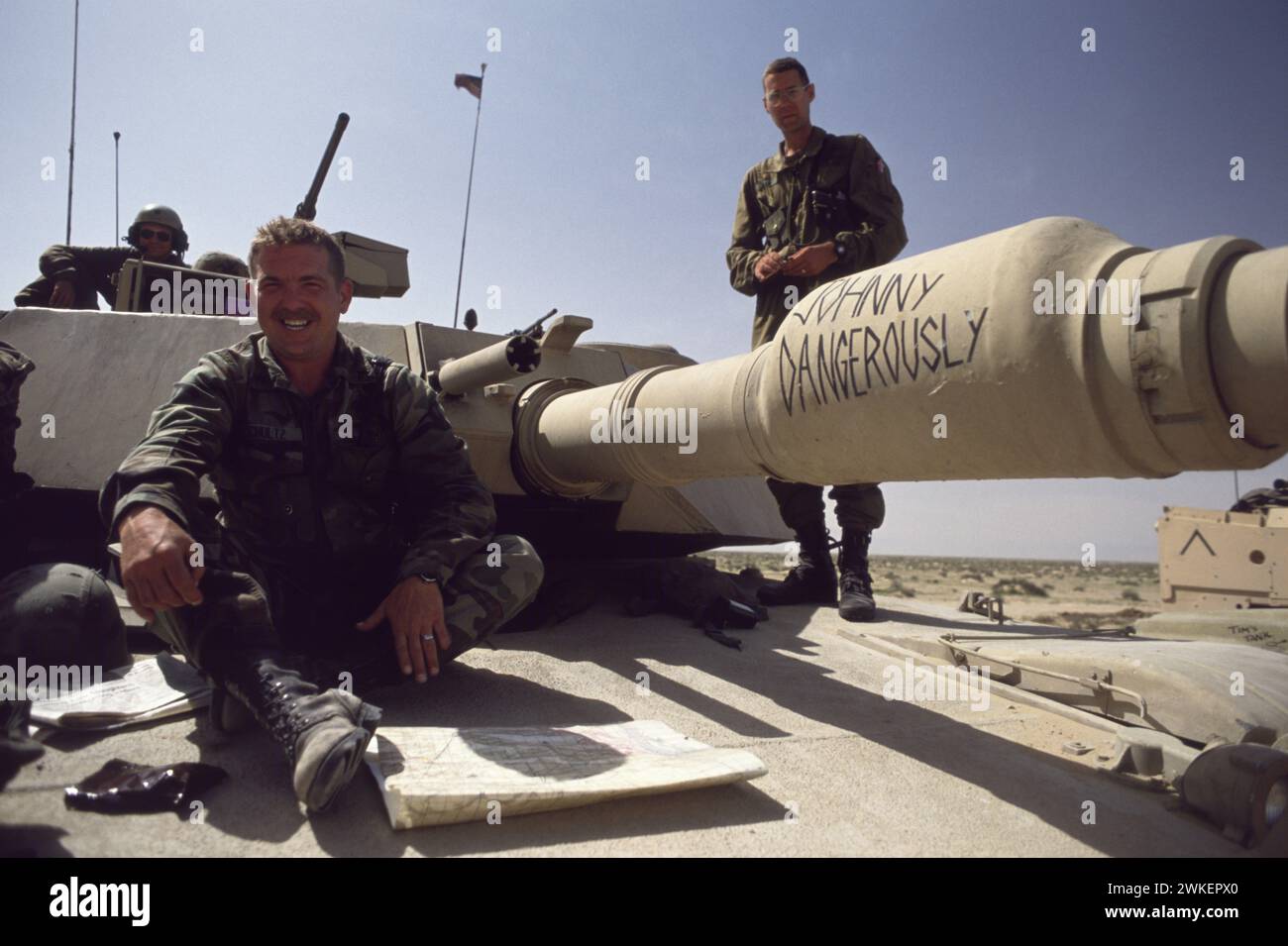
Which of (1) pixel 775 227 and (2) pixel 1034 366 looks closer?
(2) pixel 1034 366

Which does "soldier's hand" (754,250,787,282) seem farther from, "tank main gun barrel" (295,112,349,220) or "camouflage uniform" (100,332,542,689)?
"tank main gun barrel" (295,112,349,220)

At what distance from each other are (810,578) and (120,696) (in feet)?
11.7

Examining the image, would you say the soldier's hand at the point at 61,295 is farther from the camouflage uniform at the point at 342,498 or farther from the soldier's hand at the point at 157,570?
the soldier's hand at the point at 157,570

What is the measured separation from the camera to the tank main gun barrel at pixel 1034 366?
1463 mm

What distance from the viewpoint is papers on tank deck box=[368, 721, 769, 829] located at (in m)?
1.88

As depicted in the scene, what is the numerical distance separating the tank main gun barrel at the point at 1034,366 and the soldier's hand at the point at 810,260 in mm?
1712

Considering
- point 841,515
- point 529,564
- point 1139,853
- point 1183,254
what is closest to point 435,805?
point 529,564

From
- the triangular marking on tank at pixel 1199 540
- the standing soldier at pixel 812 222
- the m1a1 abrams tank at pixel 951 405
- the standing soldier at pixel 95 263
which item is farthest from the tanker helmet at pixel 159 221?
the triangular marking on tank at pixel 1199 540

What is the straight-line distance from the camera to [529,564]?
2918mm

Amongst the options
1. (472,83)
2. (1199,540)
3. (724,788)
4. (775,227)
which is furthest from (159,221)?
(1199,540)

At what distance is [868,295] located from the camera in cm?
198

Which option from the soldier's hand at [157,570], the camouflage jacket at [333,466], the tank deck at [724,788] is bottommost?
the tank deck at [724,788]

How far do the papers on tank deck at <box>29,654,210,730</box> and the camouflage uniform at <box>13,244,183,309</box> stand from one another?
3.78 meters

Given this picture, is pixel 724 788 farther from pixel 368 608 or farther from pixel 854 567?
pixel 854 567
